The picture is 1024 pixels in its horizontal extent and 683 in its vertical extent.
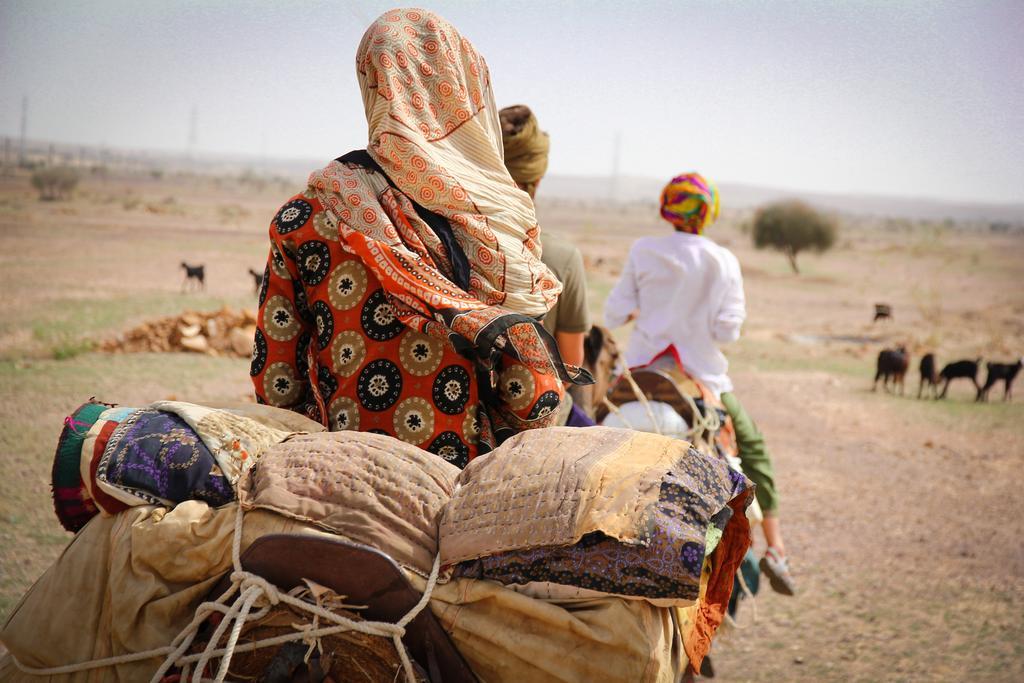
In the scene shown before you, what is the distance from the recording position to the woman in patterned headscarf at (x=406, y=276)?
2012 millimetres

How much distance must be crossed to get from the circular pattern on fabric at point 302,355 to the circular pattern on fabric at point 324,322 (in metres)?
0.13

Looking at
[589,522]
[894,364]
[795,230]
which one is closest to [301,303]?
[589,522]

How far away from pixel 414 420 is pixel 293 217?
0.60 meters

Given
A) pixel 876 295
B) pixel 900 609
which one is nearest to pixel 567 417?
pixel 900 609

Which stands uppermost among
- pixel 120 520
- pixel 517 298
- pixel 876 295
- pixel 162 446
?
pixel 517 298

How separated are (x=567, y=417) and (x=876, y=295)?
26081mm

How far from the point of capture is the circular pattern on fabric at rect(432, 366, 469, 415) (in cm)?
209

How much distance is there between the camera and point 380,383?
81.7 inches

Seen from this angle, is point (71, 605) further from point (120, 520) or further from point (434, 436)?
point (434, 436)

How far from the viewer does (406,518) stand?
1.56 m

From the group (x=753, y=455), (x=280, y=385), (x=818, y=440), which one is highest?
(x=280, y=385)

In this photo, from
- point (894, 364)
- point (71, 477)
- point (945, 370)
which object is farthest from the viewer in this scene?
point (945, 370)

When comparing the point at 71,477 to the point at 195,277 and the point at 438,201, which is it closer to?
the point at 438,201

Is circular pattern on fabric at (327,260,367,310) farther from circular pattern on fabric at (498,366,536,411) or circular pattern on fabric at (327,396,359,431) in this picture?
circular pattern on fabric at (498,366,536,411)
